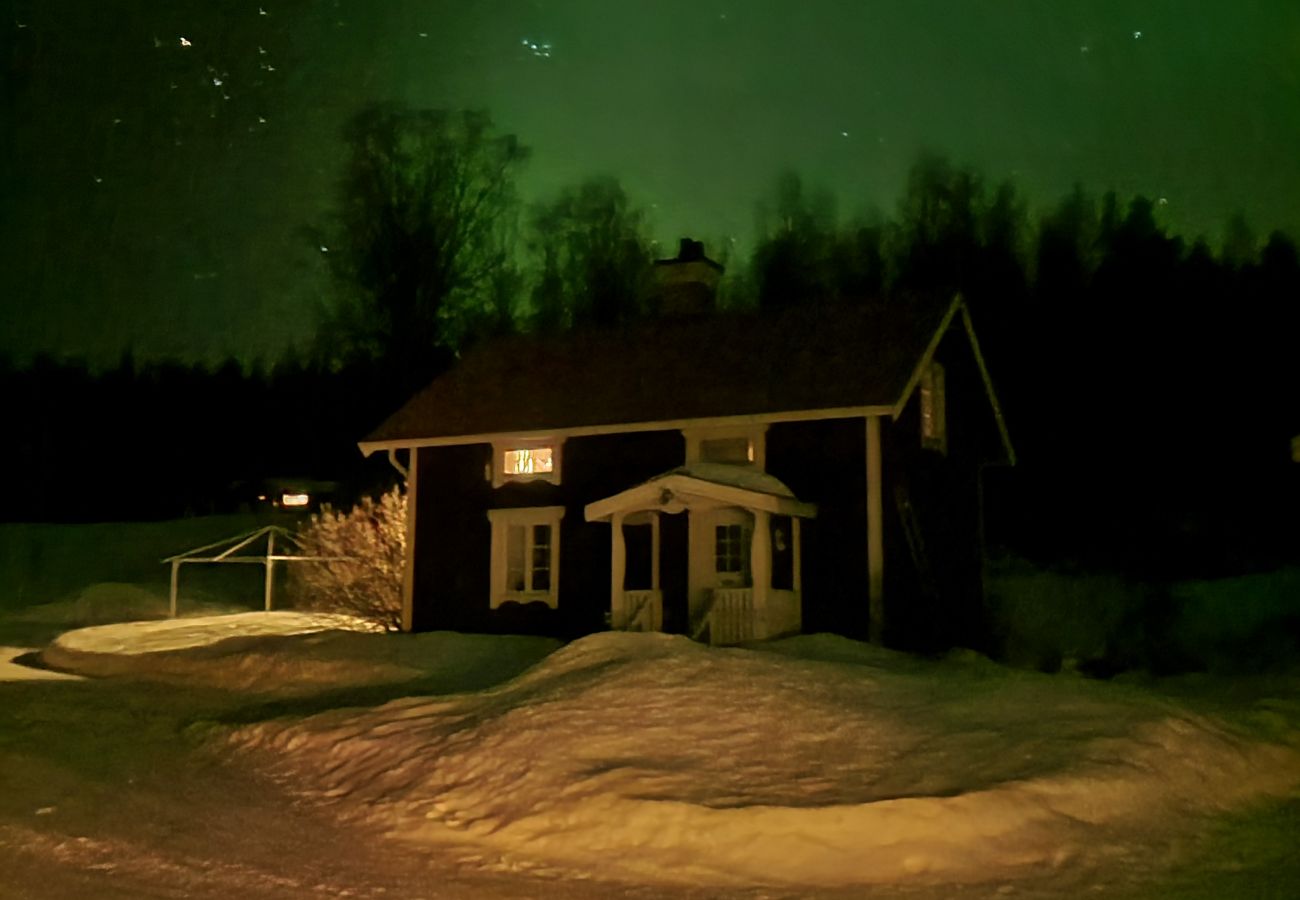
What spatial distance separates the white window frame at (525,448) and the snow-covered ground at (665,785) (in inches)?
233

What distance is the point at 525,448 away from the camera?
71.4ft

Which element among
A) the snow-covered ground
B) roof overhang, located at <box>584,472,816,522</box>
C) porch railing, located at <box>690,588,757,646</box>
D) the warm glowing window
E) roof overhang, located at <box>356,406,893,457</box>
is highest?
roof overhang, located at <box>356,406,893,457</box>

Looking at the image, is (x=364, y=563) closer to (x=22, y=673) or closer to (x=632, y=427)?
(x=22, y=673)

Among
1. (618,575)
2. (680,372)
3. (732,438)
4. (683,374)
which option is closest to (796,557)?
(732,438)

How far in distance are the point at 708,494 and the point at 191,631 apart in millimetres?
12563

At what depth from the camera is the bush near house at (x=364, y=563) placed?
84.3 ft

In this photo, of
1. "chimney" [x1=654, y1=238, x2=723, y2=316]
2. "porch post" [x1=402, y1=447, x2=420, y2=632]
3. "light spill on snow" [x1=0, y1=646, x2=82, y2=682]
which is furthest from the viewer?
"chimney" [x1=654, y1=238, x2=723, y2=316]

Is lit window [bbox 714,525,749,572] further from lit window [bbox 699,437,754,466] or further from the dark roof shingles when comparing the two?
the dark roof shingles

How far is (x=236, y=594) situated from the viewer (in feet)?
128

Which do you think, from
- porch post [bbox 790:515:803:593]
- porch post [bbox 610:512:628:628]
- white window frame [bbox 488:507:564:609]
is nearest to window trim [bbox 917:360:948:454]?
porch post [bbox 790:515:803:593]

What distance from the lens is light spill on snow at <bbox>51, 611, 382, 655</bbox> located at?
2185cm

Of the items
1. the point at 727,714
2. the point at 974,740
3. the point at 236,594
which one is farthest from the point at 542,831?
the point at 236,594

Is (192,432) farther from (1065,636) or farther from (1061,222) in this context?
(1065,636)

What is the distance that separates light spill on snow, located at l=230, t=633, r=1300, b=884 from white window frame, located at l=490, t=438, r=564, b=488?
6.96 m
